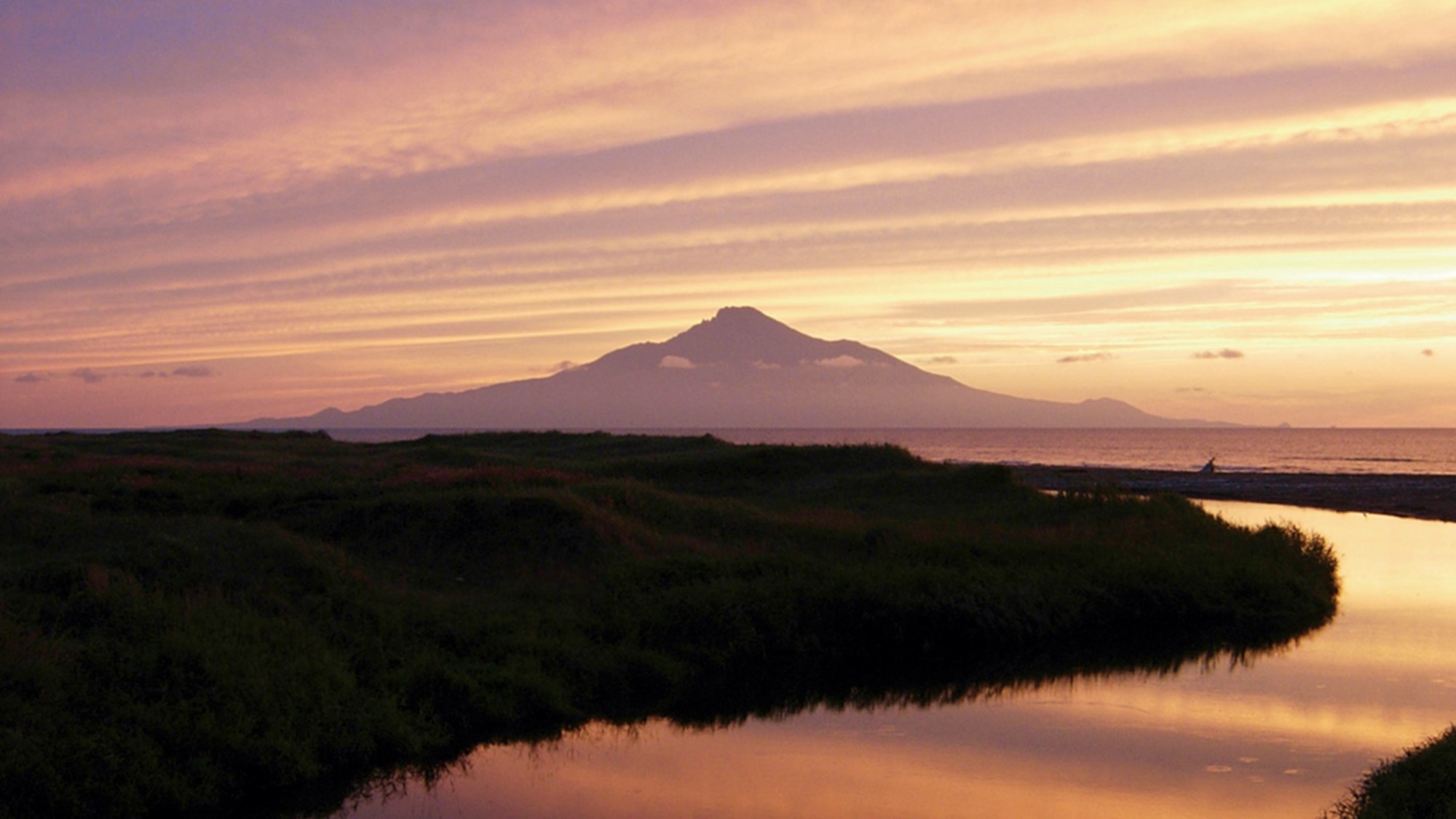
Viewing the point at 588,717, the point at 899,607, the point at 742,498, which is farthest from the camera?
the point at 742,498

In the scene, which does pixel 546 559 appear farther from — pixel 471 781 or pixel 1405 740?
pixel 1405 740

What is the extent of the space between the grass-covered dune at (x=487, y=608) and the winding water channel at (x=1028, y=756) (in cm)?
110

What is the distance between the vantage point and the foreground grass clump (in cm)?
1180

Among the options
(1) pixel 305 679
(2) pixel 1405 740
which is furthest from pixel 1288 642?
(1) pixel 305 679

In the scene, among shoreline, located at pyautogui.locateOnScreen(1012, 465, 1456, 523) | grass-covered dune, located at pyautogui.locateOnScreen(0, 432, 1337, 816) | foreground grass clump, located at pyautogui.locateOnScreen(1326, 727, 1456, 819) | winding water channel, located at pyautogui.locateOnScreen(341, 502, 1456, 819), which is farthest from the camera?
shoreline, located at pyautogui.locateOnScreen(1012, 465, 1456, 523)

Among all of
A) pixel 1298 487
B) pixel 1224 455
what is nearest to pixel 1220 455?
pixel 1224 455

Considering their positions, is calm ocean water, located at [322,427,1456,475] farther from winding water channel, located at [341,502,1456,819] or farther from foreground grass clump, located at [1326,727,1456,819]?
foreground grass clump, located at [1326,727,1456,819]

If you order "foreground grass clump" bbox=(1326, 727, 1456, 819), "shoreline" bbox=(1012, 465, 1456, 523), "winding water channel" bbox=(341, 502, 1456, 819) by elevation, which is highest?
"shoreline" bbox=(1012, 465, 1456, 523)

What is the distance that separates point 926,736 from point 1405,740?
25.3ft

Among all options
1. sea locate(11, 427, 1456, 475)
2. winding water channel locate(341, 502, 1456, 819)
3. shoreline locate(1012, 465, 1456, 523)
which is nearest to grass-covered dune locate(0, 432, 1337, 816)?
winding water channel locate(341, 502, 1456, 819)

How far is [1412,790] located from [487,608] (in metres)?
15.1

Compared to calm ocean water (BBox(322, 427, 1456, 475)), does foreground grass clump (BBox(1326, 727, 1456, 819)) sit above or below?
below

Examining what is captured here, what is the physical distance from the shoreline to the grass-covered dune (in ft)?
78.2

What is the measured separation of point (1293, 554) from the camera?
104ft
